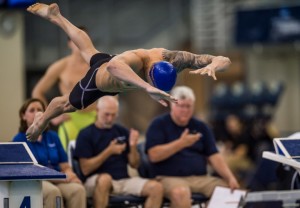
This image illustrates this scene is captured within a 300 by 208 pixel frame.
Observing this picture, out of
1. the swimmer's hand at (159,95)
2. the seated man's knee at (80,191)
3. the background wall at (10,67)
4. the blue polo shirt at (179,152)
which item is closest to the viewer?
the swimmer's hand at (159,95)

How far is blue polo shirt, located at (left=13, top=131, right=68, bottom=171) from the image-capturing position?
9047 millimetres

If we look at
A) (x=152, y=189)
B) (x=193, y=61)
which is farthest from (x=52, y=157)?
(x=193, y=61)

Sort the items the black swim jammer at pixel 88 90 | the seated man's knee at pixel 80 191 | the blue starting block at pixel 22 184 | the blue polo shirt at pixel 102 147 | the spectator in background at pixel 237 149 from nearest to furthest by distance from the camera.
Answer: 1. the blue starting block at pixel 22 184
2. the black swim jammer at pixel 88 90
3. the seated man's knee at pixel 80 191
4. the blue polo shirt at pixel 102 147
5. the spectator in background at pixel 237 149

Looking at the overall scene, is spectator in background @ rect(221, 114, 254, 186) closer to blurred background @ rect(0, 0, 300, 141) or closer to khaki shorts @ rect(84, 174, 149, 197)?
blurred background @ rect(0, 0, 300, 141)

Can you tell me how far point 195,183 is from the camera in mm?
9695

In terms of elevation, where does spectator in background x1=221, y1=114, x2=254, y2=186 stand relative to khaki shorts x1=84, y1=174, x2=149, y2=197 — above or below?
below

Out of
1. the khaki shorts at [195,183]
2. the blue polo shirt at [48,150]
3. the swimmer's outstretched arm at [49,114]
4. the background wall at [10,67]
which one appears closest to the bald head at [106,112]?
the blue polo shirt at [48,150]

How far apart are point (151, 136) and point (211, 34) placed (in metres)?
11.3

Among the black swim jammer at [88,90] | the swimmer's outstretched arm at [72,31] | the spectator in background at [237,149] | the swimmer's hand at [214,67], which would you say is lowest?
the spectator in background at [237,149]

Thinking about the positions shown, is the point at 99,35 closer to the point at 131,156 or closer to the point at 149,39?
the point at 149,39

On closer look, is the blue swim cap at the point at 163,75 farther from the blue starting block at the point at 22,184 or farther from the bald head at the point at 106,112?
the bald head at the point at 106,112

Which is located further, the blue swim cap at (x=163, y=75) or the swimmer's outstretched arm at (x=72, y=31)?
the swimmer's outstretched arm at (x=72, y=31)

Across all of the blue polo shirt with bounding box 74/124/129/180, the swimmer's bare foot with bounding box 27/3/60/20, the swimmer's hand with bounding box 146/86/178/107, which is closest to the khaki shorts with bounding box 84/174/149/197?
the blue polo shirt with bounding box 74/124/129/180

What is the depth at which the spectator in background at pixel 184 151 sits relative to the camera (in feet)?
31.6
